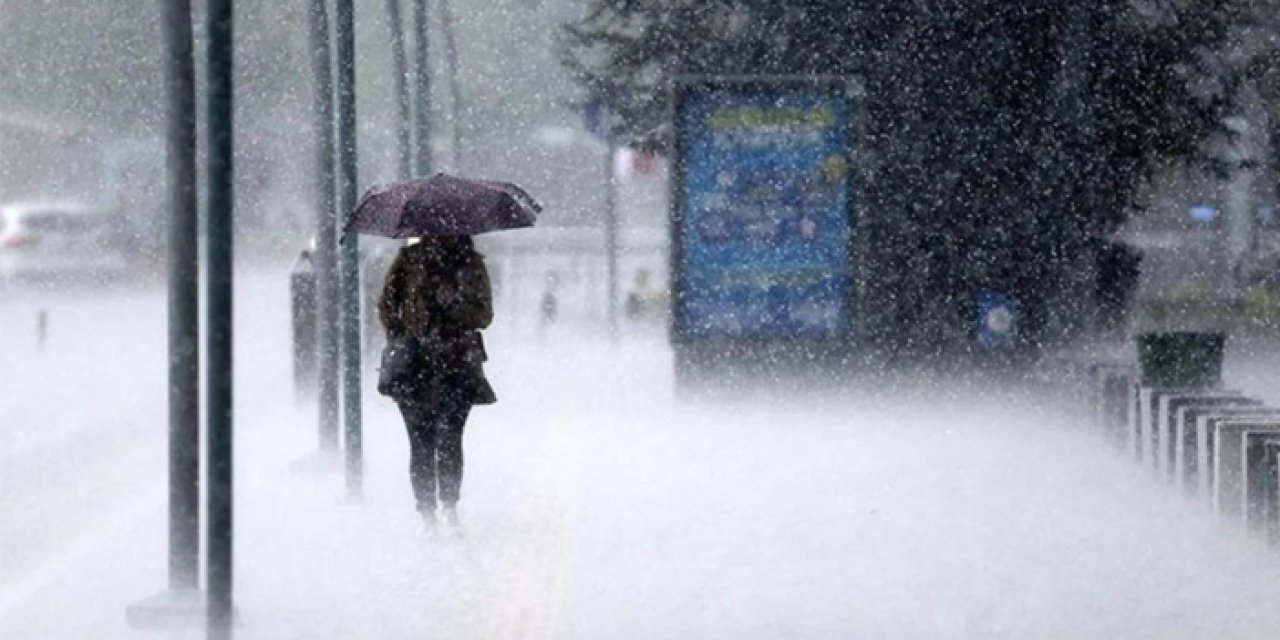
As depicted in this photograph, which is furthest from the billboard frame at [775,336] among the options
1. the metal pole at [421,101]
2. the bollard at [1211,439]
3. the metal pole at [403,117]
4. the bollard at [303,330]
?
the bollard at [1211,439]

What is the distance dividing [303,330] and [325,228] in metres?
6.16

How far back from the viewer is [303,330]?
24.3 metres

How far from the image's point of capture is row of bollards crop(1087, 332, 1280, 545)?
46.7 feet

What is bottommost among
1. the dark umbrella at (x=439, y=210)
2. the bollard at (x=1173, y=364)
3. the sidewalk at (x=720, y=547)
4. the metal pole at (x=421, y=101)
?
the sidewalk at (x=720, y=547)

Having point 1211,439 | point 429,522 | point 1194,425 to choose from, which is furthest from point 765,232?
point 429,522

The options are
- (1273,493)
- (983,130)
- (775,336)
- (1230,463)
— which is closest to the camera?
(1273,493)

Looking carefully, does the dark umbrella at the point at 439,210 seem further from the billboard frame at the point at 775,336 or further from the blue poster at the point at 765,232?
the blue poster at the point at 765,232

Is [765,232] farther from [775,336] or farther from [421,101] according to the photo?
[421,101]

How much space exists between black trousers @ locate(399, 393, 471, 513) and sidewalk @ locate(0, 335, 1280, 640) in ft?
0.90

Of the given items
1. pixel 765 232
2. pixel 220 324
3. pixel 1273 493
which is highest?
pixel 765 232

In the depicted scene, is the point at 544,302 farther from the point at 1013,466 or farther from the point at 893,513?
the point at 893,513

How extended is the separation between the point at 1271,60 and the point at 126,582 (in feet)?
51.9

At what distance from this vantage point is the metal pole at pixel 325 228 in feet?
58.5

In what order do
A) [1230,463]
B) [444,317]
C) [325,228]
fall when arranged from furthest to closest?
[325,228]
[1230,463]
[444,317]
